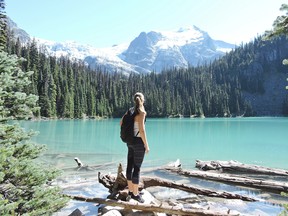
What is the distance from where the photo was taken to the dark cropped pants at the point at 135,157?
25.5 ft

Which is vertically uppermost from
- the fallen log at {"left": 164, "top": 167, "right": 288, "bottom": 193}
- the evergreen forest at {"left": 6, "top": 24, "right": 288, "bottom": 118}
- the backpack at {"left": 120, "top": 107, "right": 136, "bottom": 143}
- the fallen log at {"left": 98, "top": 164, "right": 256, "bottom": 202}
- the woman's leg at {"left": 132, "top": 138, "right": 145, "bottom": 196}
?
the evergreen forest at {"left": 6, "top": 24, "right": 288, "bottom": 118}

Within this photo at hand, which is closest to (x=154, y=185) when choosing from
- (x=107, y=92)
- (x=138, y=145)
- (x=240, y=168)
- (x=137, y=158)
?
(x=137, y=158)

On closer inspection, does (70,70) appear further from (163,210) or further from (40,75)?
(163,210)

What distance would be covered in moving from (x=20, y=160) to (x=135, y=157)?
3195mm

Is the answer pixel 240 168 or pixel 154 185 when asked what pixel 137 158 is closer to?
pixel 154 185

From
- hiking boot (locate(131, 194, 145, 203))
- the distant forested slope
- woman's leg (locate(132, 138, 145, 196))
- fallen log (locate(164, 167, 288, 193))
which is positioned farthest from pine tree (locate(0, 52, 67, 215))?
the distant forested slope

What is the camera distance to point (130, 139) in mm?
7812

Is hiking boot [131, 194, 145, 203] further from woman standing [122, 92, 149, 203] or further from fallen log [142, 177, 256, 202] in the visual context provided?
fallen log [142, 177, 256, 202]

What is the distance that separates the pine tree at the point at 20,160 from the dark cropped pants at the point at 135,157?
234cm

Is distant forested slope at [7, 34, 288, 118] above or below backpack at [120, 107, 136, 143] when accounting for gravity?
above

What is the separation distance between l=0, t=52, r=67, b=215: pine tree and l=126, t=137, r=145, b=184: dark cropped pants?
234 centimetres

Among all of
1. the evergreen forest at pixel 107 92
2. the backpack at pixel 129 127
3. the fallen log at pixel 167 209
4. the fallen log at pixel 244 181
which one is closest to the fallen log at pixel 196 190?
the fallen log at pixel 244 181

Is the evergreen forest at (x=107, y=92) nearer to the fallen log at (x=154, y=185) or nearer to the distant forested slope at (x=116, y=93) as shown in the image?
the distant forested slope at (x=116, y=93)

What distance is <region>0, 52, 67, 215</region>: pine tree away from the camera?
517cm
